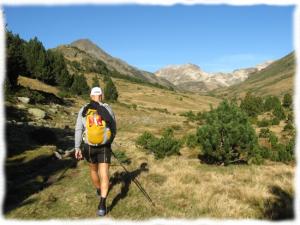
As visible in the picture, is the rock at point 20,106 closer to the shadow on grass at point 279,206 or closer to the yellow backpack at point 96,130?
the yellow backpack at point 96,130

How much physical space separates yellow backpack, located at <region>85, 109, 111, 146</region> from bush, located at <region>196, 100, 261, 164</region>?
978cm

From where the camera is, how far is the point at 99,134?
7.76 m

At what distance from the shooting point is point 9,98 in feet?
125

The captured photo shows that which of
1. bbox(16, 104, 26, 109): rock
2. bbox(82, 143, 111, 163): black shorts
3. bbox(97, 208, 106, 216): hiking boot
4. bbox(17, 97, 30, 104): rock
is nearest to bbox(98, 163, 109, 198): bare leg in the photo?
bbox(82, 143, 111, 163): black shorts

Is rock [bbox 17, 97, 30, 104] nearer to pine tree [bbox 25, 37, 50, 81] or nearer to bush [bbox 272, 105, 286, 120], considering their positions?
pine tree [bbox 25, 37, 50, 81]

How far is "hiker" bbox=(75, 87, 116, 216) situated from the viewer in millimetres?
7770

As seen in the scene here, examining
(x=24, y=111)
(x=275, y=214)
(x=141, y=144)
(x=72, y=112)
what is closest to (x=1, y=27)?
(x=275, y=214)

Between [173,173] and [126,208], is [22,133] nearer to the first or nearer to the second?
[173,173]

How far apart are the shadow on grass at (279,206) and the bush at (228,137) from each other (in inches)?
289

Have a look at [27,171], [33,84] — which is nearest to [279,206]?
[27,171]

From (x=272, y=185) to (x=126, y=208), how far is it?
4402 millimetres

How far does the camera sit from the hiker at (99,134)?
25.5 ft

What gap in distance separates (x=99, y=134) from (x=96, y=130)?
4.2 inches

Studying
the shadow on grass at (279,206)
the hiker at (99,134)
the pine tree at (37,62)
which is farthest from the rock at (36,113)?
the pine tree at (37,62)
